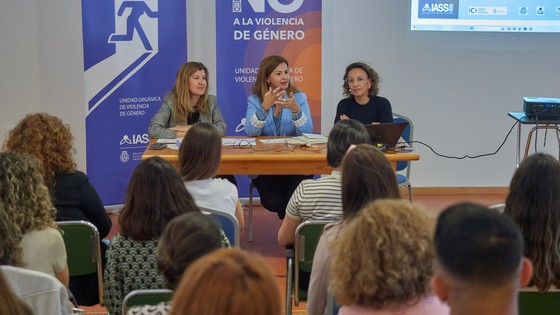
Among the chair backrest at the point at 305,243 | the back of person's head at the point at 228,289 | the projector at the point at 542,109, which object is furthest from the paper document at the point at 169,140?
the back of person's head at the point at 228,289

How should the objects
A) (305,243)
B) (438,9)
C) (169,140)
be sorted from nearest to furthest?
(305,243) → (169,140) → (438,9)

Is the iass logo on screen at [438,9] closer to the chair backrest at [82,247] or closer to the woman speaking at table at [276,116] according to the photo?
the woman speaking at table at [276,116]

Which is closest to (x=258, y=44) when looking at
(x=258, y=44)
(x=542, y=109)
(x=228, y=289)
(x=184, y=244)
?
(x=258, y=44)

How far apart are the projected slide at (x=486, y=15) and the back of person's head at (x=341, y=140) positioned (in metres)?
3.09

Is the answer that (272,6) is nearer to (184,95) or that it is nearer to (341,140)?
(184,95)

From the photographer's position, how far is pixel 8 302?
1.61 metres

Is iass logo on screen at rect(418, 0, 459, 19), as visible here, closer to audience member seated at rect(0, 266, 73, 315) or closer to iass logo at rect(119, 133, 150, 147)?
iass logo at rect(119, 133, 150, 147)

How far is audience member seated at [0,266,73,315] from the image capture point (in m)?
2.25

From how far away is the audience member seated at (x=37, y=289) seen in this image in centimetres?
225

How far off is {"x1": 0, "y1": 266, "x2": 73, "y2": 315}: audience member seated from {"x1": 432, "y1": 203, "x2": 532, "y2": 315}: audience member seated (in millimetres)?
1183

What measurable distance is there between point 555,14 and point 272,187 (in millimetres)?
3000

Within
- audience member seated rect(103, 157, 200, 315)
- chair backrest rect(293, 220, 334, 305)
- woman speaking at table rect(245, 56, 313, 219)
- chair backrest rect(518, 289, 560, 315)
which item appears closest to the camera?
chair backrest rect(518, 289, 560, 315)

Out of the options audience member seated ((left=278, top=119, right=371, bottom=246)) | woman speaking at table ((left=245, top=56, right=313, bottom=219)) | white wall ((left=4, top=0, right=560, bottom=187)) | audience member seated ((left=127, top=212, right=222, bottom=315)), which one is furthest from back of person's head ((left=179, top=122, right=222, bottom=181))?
white wall ((left=4, top=0, right=560, bottom=187))

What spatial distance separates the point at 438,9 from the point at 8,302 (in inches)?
217
